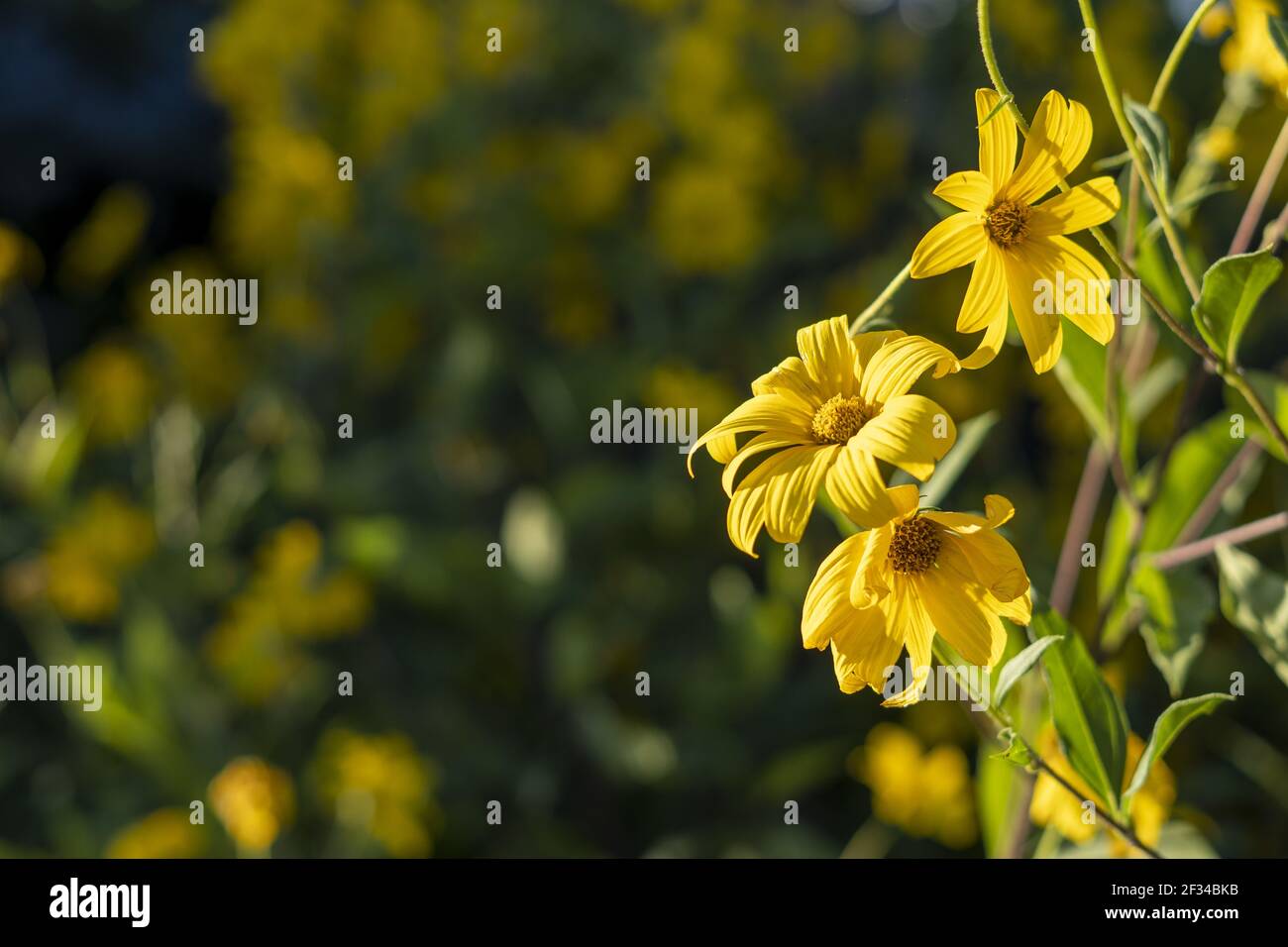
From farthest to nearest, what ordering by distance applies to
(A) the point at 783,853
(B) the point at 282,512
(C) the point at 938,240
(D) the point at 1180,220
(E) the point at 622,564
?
(B) the point at 282,512 → (E) the point at 622,564 → (A) the point at 783,853 → (D) the point at 1180,220 → (C) the point at 938,240

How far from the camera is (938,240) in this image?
397 millimetres

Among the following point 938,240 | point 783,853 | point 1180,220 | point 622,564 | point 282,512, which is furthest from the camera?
point 282,512

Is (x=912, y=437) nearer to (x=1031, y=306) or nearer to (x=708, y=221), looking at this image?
(x=1031, y=306)

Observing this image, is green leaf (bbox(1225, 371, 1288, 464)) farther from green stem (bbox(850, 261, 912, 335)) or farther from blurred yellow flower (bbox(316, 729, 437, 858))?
blurred yellow flower (bbox(316, 729, 437, 858))

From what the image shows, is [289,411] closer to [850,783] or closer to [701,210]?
[701,210]

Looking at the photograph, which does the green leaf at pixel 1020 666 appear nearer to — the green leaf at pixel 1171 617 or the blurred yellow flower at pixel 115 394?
the green leaf at pixel 1171 617

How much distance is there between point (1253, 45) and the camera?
0.64 metres

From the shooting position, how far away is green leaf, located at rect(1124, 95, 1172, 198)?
42 centimetres

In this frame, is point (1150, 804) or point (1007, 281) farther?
point (1150, 804)

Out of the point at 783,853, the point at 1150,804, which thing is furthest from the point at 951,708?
the point at 1150,804

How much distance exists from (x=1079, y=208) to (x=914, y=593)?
14cm

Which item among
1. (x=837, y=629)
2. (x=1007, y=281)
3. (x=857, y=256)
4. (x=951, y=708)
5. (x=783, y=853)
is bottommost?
(x=783, y=853)

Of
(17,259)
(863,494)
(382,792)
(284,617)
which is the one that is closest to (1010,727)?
(863,494)

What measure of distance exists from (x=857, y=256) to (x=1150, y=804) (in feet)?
3.90
